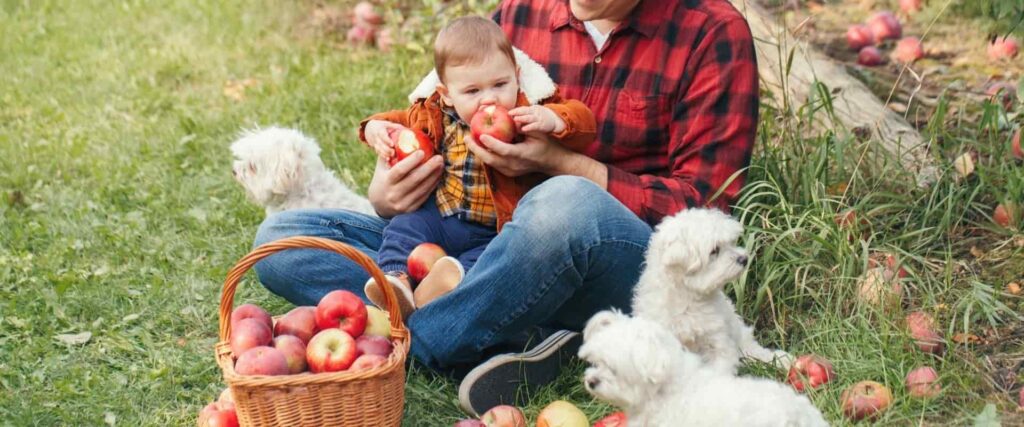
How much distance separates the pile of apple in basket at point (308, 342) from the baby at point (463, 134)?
0.78ft

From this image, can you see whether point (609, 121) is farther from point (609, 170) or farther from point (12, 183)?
point (12, 183)

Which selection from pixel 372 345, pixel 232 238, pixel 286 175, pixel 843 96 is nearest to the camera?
pixel 372 345

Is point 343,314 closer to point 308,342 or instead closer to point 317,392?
point 308,342

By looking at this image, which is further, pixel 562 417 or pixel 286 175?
pixel 286 175

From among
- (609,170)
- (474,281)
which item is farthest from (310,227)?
(609,170)

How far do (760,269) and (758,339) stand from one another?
24 centimetres

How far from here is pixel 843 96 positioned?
4.59 meters

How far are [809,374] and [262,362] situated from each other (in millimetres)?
1540

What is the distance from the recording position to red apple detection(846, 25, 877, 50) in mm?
5828

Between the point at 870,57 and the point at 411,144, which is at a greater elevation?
the point at 411,144

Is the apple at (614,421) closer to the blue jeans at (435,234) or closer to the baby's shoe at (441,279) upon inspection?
the baby's shoe at (441,279)

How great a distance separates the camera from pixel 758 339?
11.8 feet

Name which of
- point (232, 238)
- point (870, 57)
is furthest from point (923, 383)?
point (232, 238)

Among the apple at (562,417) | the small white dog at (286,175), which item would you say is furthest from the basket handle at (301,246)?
the small white dog at (286,175)
